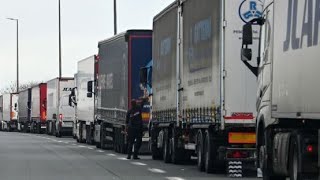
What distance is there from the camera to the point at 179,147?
24422 mm

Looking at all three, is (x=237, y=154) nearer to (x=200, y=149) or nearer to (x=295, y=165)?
(x=200, y=149)

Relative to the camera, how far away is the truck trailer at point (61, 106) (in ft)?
180

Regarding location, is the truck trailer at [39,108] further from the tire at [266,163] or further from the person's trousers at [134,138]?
the tire at [266,163]

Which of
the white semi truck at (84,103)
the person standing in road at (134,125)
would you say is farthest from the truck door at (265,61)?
the white semi truck at (84,103)

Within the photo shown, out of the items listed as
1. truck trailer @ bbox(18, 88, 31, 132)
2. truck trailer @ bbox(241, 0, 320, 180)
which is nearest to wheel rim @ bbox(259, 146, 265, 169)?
truck trailer @ bbox(241, 0, 320, 180)

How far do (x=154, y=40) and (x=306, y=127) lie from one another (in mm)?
14193

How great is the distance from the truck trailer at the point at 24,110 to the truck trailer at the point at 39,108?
6.89 ft

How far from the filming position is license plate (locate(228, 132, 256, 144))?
63.6 feet

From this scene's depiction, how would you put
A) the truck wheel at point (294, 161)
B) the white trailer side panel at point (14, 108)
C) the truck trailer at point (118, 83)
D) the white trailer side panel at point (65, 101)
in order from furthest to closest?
the white trailer side panel at point (14, 108), the white trailer side panel at point (65, 101), the truck trailer at point (118, 83), the truck wheel at point (294, 161)

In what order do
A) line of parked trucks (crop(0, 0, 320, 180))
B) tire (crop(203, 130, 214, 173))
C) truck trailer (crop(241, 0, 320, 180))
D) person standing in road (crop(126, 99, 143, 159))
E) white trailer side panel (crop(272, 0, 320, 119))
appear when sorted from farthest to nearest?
person standing in road (crop(126, 99, 143, 159)), tire (crop(203, 130, 214, 173)), line of parked trucks (crop(0, 0, 320, 180)), truck trailer (crop(241, 0, 320, 180)), white trailer side panel (crop(272, 0, 320, 119))

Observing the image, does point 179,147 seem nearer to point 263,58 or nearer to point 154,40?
point 154,40

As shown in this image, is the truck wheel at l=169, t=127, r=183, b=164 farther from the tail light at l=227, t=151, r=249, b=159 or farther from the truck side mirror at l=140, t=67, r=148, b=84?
the tail light at l=227, t=151, r=249, b=159

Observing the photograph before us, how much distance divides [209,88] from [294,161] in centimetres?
631

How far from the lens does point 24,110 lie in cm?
7781
